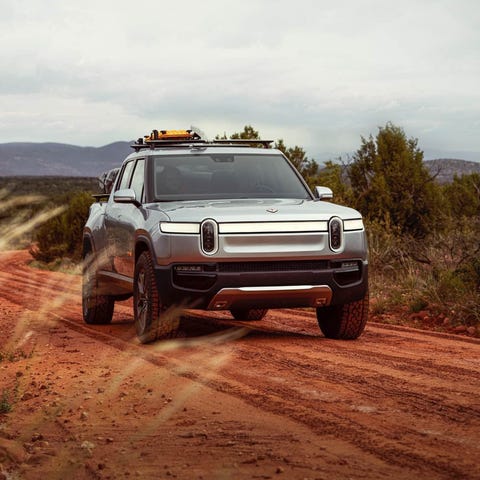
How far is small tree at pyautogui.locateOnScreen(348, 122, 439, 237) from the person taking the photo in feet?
90.7

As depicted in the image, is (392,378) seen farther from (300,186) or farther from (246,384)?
(300,186)

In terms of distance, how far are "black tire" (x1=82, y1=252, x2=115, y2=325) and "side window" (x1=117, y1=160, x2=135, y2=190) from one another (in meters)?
1.05

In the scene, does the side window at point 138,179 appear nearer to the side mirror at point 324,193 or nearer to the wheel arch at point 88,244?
the wheel arch at point 88,244

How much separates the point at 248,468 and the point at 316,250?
4121mm

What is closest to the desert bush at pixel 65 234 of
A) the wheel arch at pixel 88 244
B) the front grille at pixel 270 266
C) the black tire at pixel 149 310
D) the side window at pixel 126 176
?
the wheel arch at pixel 88 244

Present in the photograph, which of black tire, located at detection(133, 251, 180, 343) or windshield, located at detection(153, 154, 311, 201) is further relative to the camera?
windshield, located at detection(153, 154, 311, 201)

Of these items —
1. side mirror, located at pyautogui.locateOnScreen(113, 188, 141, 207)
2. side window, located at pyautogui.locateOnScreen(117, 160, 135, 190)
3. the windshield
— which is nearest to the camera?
side mirror, located at pyautogui.locateOnScreen(113, 188, 141, 207)

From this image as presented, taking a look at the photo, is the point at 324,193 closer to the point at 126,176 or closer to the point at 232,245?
the point at 232,245

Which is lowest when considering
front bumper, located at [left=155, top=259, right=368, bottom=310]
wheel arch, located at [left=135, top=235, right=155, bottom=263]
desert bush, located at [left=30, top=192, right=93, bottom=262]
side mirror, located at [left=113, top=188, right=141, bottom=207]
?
desert bush, located at [left=30, top=192, right=93, bottom=262]

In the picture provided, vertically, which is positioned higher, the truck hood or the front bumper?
the truck hood

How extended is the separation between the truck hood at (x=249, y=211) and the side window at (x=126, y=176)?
1740 mm

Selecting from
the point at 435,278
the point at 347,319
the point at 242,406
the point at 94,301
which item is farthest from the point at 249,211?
the point at 435,278

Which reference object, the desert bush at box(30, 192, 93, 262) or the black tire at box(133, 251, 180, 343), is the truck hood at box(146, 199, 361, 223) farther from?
the desert bush at box(30, 192, 93, 262)

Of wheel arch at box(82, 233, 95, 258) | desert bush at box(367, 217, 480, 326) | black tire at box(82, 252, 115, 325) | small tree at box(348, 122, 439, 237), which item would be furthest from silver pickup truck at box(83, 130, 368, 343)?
small tree at box(348, 122, 439, 237)
